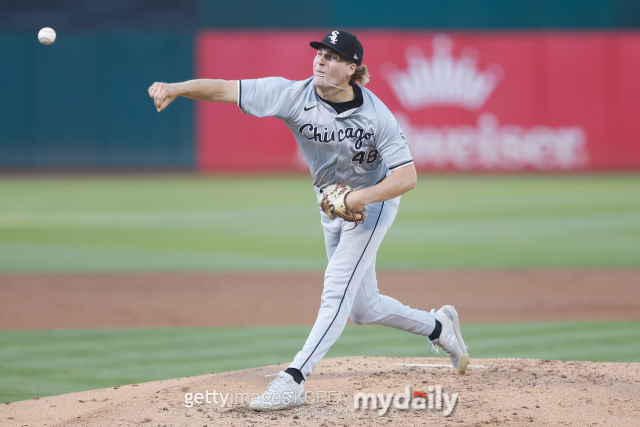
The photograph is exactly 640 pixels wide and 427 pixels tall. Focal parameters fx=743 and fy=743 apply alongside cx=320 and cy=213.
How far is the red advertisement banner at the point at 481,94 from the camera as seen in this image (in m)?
22.9

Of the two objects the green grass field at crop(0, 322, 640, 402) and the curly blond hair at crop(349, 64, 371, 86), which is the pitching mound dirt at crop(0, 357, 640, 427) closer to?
the green grass field at crop(0, 322, 640, 402)

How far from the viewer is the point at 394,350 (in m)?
5.75

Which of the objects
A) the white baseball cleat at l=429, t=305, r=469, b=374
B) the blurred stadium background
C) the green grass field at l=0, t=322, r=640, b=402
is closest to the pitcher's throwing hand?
the green grass field at l=0, t=322, r=640, b=402

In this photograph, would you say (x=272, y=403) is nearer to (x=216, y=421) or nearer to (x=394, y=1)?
(x=216, y=421)

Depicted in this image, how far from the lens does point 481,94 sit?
2320 centimetres

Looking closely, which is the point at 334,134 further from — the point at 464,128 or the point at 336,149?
the point at 464,128

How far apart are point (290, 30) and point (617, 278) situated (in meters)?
16.5

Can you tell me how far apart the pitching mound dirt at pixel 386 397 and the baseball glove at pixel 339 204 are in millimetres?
1024

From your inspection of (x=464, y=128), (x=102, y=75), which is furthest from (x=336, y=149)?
(x=102, y=75)

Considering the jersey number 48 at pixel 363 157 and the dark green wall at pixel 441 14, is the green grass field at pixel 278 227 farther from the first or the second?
the dark green wall at pixel 441 14

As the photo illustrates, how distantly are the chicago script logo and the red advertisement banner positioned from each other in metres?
18.8

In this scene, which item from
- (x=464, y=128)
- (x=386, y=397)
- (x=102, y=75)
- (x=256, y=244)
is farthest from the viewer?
(x=464, y=128)

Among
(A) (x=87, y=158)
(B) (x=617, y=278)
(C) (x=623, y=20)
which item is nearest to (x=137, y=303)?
(B) (x=617, y=278)

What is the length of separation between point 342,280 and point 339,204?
452 millimetres
